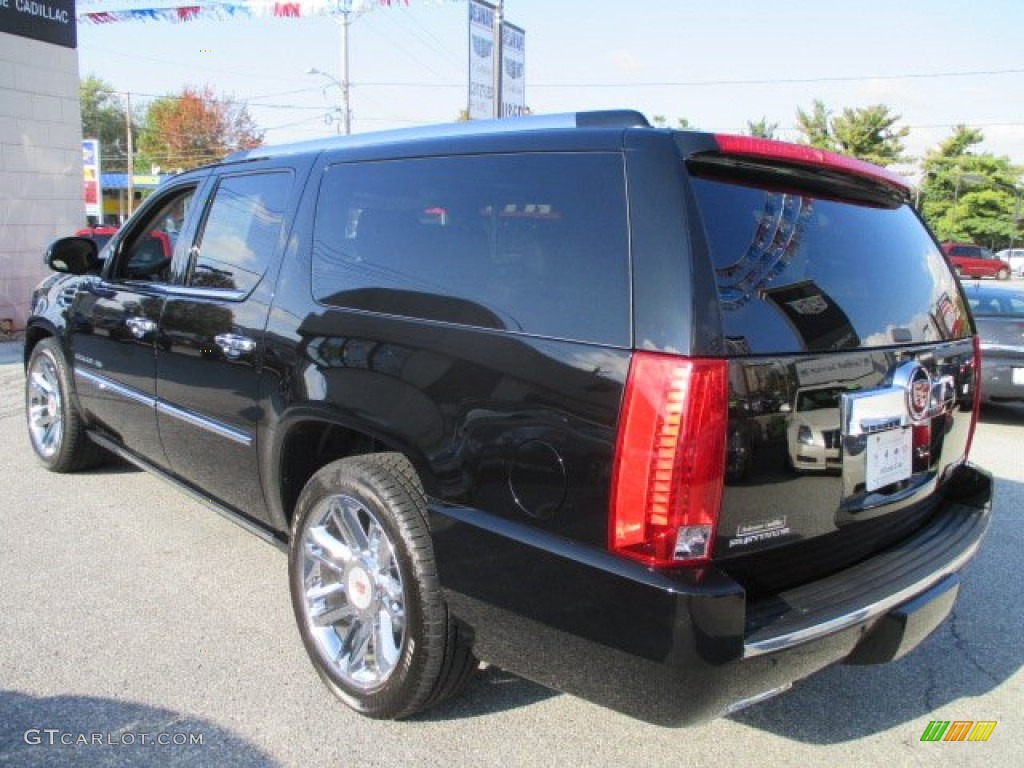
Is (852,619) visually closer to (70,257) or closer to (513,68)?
(70,257)

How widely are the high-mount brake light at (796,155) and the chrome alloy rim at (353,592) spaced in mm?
1505

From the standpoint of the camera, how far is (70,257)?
4.64m

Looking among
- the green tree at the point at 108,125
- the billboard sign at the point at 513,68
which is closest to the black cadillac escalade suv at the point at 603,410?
the billboard sign at the point at 513,68

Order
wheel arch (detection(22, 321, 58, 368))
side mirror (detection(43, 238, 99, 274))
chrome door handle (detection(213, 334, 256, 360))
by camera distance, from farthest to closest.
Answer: wheel arch (detection(22, 321, 58, 368)) → side mirror (detection(43, 238, 99, 274)) → chrome door handle (detection(213, 334, 256, 360))

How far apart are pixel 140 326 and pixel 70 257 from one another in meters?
1.08

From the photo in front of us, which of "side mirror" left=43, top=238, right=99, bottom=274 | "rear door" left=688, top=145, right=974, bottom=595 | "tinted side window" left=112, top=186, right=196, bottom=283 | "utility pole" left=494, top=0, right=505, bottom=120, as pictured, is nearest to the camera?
"rear door" left=688, top=145, right=974, bottom=595

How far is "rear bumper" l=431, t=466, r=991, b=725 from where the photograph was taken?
6.40ft

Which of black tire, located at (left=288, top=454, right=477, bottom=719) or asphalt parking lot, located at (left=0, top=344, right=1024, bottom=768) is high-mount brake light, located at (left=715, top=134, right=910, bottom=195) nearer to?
black tire, located at (left=288, top=454, right=477, bottom=719)

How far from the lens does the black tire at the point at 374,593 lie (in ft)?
8.09

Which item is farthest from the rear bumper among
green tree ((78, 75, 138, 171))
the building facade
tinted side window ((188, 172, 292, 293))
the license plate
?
green tree ((78, 75, 138, 171))

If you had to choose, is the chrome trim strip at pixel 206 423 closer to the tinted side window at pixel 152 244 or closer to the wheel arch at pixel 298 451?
the wheel arch at pixel 298 451

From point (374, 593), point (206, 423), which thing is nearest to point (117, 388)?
point (206, 423)

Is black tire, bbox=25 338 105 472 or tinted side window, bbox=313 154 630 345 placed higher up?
tinted side window, bbox=313 154 630 345

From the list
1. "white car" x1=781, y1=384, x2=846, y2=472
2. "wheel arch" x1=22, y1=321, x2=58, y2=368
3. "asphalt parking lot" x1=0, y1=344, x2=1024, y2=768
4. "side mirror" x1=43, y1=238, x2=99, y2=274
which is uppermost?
"side mirror" x1=43, y1=238, x2=99, y2=274
